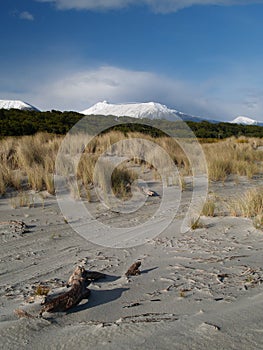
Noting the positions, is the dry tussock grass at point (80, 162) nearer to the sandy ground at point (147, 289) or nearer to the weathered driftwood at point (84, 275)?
the sandy ground at point (147, 289)

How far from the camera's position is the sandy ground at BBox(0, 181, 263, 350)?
5.62 feet

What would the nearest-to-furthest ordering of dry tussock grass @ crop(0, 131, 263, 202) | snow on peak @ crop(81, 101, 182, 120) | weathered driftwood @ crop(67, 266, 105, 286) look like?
weathered driftwood @ crop(67, 266, 105, 286) → dry tussock grass @ crop(0, 131, 263, 202) → snow on peak @ crop(81, 101, 182, 120)

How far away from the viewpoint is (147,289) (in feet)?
8.53

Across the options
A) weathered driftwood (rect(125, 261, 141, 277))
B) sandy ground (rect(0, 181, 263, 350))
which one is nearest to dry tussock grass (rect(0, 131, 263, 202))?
sandy ground (rect(0, 181, 263, 350))

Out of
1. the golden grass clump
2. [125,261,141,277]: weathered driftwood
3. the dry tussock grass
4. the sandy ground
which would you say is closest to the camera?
the sandy ground

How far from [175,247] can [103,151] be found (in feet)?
26.0

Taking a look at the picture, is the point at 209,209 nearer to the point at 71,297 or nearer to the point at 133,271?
the point at 133,271

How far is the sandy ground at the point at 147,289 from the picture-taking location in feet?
5.62

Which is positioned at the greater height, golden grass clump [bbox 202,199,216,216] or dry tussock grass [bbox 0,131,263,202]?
dry tussock grass [bbox 0,131,263,202]

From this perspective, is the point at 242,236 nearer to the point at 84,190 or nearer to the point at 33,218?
the point at 33,218

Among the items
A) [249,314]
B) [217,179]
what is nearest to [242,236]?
[249,314]

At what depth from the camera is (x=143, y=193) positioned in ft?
24.3

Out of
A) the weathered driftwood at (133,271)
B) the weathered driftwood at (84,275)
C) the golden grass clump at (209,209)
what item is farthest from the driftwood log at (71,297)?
the golden grass clump at (209,209)

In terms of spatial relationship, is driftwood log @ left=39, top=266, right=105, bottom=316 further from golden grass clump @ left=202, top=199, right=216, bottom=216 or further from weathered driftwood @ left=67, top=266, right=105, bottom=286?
golden grass clump @ left=202, top=199, right=216, bottom=216
